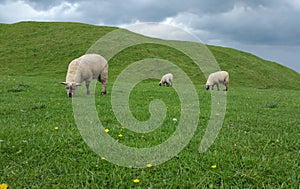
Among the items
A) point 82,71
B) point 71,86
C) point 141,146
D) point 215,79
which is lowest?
point 141,146

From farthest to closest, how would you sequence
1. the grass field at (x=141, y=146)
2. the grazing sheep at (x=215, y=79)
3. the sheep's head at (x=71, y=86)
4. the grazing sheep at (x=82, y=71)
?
the grazing sheep at (x=215, y=79) → the grazing sheep at (x=82, y=71) → the sheep's head at (x=71, y=86) → the grass field at (x=141, y=146)

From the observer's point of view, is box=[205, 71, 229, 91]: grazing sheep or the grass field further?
box=[205, 71, 229, 91]: grazing sheep

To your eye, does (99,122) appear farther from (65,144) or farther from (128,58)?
(128,58)

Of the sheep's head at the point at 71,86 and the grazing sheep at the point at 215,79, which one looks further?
the grazing sheep at the point at 215,79

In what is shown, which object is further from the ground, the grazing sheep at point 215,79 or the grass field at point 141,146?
the grazing sheep at point 215,79

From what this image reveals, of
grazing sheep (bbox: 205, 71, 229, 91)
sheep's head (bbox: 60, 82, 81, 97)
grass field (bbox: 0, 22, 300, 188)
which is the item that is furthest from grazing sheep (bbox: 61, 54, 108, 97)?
grazing sheep (bbox: 205, 71, 229, 91)

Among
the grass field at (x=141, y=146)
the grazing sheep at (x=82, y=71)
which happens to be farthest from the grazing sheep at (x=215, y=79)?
the grass field at (x=141, y=146)

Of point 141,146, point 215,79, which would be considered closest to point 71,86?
point 141,146

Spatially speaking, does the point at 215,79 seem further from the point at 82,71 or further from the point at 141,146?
the point at 141,146

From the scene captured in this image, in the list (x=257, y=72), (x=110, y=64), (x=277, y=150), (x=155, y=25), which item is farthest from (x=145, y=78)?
(x=277, y=150)

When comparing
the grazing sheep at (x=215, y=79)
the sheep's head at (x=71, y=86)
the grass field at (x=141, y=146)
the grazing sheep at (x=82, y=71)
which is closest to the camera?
the grass field at (x=141, y=146)

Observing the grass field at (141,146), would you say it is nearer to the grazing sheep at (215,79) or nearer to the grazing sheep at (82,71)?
the grazing sheep at (82,71)

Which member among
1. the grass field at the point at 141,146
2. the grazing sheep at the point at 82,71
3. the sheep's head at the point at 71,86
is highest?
the grazing sheep at the point at 82,71

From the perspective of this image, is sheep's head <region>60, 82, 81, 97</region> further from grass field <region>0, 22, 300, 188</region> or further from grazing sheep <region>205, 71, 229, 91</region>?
grazing sheep <region>205, 71, 229, 91</region>
